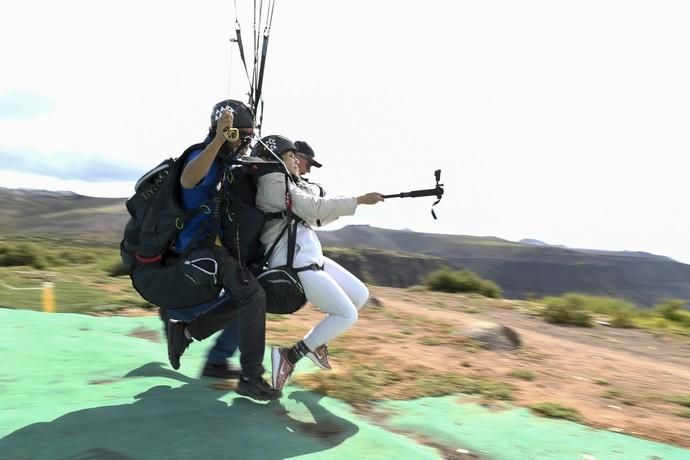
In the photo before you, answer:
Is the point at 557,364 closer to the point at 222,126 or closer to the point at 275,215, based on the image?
the point at 275,215

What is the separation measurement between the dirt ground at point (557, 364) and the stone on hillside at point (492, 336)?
5.3 inches

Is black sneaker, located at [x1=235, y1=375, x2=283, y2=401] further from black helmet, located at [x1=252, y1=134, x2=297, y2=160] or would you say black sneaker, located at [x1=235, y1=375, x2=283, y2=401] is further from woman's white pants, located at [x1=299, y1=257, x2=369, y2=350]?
black helmet, located at [x1=252, y1=134, x2=297, y2=160]

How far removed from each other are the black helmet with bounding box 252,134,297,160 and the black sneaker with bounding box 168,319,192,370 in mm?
1259

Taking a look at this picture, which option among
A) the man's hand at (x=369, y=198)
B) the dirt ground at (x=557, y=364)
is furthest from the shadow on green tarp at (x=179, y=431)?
the man's hand at (x=369, y=198)

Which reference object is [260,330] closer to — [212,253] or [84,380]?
[212,253]

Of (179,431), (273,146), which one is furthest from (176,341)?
(273,146)

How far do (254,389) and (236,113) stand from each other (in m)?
1.71

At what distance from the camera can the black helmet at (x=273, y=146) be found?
4016mm

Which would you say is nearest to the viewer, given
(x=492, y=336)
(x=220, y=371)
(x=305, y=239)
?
(x=305, y=239)

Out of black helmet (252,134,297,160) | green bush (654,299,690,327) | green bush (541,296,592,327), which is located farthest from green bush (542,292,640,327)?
black helmet (252,134,297,160)

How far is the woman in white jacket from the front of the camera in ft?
12.7

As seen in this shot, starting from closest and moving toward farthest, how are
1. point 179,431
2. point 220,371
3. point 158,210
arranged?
point 179,431, point 158,210, point 220,371

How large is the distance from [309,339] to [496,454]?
1364 millimetres

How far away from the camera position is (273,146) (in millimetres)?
4059
